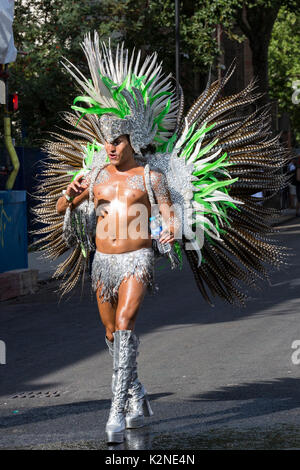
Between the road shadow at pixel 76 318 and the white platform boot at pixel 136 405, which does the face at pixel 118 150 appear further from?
the road shadow at pixel 76 318

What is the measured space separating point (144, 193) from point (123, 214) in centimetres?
20

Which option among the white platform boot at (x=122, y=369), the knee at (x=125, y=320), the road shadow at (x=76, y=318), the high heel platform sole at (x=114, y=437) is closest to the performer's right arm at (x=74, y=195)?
the knee at (x=125, y=320)

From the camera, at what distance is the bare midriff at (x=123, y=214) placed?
6520 mm

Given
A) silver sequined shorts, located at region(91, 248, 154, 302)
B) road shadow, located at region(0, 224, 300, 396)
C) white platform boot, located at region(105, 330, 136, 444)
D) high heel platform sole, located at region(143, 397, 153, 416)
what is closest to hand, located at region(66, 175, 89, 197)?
silver sequined shorts, located at region(91, 248, 154, 302)

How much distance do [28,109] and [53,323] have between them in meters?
14.2

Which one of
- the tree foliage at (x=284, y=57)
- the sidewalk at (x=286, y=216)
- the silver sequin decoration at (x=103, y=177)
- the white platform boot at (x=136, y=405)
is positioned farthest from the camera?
the tree foliage at (x=284, y=57)

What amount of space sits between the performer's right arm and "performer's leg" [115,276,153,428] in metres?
0.71

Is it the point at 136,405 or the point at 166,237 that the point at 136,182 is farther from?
the point at 136,405

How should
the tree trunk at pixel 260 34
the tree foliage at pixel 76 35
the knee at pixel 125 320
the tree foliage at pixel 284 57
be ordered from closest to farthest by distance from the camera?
the knee at pixel 125 320 < the tree foliage at pixel 76 35 < the tree trunk at pixel 260 34 < the tree foliage at pixel 284 57

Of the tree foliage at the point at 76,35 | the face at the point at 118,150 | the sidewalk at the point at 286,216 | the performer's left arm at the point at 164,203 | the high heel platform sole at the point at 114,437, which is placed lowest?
the high heel platform sole at the point at 114,437

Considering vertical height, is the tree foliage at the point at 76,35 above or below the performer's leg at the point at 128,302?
above

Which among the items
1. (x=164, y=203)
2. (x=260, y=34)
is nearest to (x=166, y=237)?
(x=164, y=203)

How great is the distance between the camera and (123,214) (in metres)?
6.52

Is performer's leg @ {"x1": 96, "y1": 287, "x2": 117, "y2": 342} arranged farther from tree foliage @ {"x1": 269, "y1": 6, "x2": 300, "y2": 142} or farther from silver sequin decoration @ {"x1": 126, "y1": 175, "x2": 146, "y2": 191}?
tree foliage @ {"x1": 269, "y1": 6, "x2": 300, "y2": 142}
